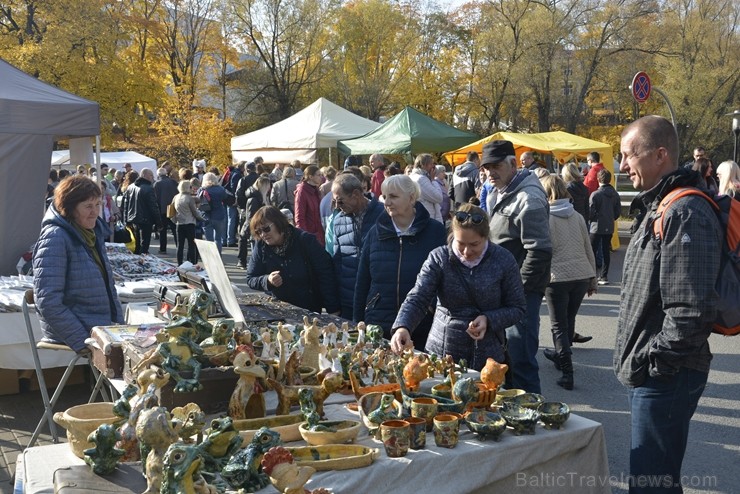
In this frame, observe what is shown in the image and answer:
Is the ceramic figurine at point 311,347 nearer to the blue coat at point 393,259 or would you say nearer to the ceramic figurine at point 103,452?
the ceramic figurine at point 103,452

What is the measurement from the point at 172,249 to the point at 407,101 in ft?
71.7

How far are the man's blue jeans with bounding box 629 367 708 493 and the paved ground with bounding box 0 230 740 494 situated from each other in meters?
0.25

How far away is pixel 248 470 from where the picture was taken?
1881mm

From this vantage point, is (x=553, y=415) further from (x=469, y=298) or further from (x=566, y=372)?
(x=566, y=372)

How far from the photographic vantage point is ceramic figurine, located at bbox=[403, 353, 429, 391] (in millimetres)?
2654

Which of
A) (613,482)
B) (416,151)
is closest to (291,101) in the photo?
(416,151)

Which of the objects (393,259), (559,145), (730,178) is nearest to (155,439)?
(393,259)

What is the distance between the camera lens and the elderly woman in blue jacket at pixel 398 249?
4.01m

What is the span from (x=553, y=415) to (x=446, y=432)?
0.40 m

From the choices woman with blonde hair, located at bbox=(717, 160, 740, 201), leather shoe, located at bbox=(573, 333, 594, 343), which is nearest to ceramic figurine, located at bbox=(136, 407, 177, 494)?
leather shoe, located at bbox=(573, 333, 594, 343)

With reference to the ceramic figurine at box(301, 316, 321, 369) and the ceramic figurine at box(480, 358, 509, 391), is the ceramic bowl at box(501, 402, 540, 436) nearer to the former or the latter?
the ceramic figurine at box(480, 358, 509, 391)

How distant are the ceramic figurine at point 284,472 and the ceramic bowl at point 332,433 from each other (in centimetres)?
28

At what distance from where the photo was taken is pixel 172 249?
1466cm

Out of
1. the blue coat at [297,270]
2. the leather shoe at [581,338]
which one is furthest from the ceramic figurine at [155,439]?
the leather shoe at [581,338]
